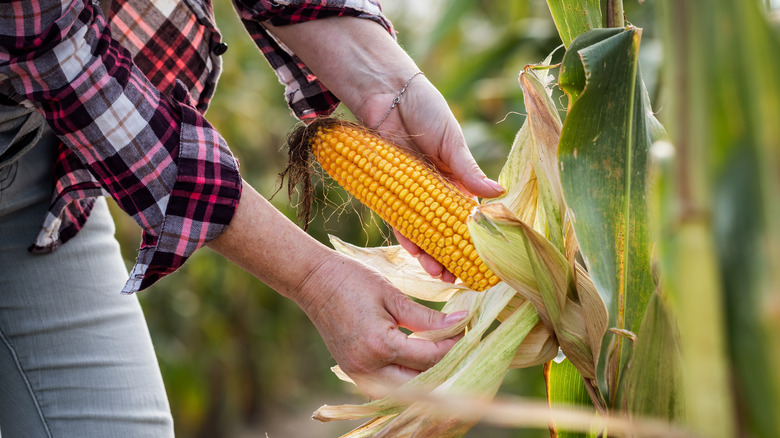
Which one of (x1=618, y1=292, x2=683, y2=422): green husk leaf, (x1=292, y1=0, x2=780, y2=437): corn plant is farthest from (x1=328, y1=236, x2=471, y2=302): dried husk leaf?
(x1=618, y1=292, x2=683, y2=422): green husk leaf

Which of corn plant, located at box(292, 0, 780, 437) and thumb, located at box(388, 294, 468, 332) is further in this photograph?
thumb, located at box(388, 294, 468, 332)

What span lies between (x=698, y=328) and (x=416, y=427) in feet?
1.61

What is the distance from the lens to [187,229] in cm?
86

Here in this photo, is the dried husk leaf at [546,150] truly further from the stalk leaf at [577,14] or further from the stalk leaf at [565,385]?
the stalk leaf at [565,385]

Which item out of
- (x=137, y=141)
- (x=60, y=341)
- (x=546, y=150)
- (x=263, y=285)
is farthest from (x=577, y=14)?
(x=263, y=285)

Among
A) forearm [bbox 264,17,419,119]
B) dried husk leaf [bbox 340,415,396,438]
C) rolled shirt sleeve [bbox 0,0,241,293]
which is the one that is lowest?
dried husk leaf [bbox 340,415,396,438]

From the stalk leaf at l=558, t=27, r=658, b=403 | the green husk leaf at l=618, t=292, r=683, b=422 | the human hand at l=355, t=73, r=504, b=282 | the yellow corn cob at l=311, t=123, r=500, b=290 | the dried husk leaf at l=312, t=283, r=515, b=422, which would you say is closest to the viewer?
the green husk leaf at l=618, t=292, r=683, b=422

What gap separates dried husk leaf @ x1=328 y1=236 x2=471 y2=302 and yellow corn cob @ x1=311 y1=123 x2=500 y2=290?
0.08 metres

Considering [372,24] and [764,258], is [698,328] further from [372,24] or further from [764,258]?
[372,24]

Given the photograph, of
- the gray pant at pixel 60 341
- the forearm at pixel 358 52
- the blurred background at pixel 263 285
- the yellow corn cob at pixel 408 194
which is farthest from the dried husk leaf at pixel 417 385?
the blurred background at pixel 263 285

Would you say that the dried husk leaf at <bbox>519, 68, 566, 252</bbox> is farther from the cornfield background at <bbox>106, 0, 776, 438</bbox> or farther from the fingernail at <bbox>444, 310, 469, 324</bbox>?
the cornfield background at <bbox>106, 0, 776, 438</bbox>

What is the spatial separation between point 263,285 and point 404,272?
2.81 m

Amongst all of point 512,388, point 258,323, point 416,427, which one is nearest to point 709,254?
point 416,427

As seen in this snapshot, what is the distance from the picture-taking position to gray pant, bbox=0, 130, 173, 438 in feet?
3.26
